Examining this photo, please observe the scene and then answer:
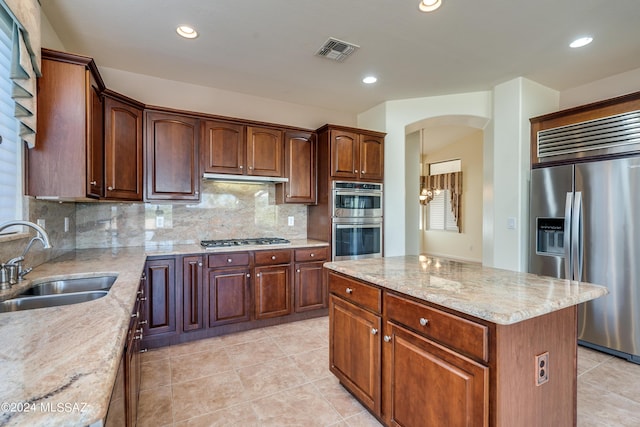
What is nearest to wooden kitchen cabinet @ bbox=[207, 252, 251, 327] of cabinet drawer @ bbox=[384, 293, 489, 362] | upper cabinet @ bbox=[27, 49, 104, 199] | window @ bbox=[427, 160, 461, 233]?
upper cabinet @ bbox=[27, 49, 104, 199]

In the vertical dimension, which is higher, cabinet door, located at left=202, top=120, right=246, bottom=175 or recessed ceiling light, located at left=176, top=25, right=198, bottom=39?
recessed ceiling light, located at left=176, top=25, right=198, bottom=39

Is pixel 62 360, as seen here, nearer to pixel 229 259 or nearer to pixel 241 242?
pixel 229 259

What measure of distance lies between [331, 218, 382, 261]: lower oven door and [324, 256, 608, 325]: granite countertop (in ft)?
5.01

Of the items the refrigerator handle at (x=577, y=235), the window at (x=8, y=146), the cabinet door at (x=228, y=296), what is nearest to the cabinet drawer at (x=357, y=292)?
the cabinet door at (x=228, y=296)

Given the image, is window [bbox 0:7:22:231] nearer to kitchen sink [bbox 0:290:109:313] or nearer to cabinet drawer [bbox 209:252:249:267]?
kitchen sink [bbox 0:290:109:313]

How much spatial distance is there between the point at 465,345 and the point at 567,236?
241 centimetres

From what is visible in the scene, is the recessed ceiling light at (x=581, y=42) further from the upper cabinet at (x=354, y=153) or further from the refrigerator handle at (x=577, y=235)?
the upper cabinet at (x=354, y=153)

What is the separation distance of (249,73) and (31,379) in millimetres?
3134

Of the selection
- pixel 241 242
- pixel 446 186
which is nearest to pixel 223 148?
pixel 241 242

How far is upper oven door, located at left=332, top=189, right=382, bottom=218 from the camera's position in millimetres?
3643

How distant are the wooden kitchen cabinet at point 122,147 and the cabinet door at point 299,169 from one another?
1534 millimetres

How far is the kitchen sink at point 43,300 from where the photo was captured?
1431 mm

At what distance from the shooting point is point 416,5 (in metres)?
2.11

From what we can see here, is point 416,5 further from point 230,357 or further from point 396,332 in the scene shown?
point 230,357
